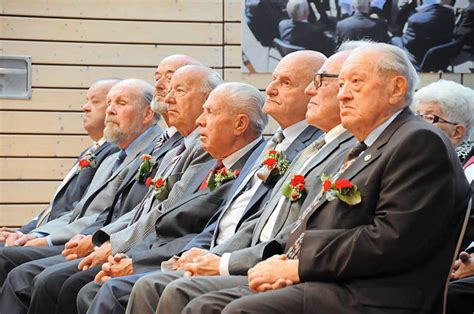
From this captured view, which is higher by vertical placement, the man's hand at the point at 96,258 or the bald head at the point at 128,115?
the bald head at the point at 128,115

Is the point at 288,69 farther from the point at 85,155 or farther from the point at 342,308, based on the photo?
the point at 85,155

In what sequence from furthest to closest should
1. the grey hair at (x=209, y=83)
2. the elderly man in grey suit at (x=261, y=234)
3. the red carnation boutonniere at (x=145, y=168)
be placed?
the red carnation boutonniere at (x=145, y=168), the grey hair at (x=209, y=83), the elderly man in grey suit at (x=261, y=234)

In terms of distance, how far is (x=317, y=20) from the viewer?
8695 mm

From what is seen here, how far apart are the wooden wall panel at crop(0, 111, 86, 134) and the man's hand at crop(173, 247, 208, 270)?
4962mm

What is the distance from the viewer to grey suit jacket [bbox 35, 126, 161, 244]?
6.17 m

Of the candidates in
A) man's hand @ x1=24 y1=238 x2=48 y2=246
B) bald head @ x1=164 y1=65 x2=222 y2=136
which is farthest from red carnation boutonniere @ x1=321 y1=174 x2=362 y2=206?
man's hand @ x1=24 y1=238 x2=48 y2=246

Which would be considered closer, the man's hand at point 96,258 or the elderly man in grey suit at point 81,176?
the man's hand at point 96,258

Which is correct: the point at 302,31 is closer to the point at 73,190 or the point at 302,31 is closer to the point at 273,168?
the point at 73,190

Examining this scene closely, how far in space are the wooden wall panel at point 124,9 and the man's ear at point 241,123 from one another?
4.30 m

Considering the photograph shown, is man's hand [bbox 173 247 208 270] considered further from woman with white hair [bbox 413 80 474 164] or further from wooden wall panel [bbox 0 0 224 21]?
wooden wall panel [bbox 0 0 224 21]

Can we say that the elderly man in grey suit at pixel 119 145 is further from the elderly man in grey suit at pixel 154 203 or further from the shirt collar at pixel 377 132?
the shirt collar at pixel 377 132

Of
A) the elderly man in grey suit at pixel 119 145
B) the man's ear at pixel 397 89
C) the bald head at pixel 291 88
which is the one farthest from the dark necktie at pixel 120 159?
the man's ear at pixel 397 89

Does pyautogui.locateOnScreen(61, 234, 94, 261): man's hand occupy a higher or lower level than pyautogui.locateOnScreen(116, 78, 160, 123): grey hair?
lower

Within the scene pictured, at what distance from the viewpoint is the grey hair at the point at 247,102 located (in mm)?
5117
